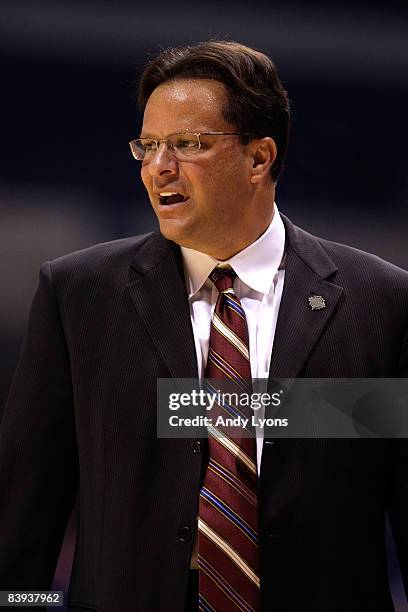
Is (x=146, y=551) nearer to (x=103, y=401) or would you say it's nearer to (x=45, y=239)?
(x=103, y=401)

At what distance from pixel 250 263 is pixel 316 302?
156 millimetres

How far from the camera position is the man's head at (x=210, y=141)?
70.1 inches

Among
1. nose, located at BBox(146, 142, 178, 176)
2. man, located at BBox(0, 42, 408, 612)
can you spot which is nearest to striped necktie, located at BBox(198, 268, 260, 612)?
man, located at BBox(0, 42, 408, 612)

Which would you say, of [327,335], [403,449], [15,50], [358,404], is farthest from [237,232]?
[15,50]

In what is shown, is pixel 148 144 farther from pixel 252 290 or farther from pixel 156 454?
pixel 156 454

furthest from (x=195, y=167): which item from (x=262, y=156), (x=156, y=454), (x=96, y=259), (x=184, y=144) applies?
(x=156, y=454)

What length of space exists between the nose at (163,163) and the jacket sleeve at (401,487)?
573 millimetres

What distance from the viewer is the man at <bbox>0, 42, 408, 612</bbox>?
67.5 inches

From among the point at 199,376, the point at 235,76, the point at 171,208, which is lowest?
the point at 199,376

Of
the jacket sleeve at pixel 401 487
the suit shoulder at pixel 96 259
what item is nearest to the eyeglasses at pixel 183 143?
the suit shoulder at pixel 96 259

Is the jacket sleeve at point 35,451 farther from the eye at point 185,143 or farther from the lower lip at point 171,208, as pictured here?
the eye at point 185,143

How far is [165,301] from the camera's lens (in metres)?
1.82

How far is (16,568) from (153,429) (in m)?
0.39

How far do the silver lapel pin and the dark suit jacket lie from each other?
10 millimetres
